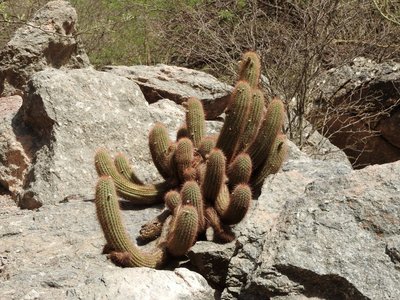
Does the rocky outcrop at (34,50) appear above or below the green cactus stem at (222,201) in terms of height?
above

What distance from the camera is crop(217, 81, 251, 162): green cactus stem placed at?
468 cm

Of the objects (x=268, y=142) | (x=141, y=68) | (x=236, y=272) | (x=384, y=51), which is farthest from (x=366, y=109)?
(x=236, y=272)

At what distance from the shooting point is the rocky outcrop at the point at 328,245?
3102 millimetres

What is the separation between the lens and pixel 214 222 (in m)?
4.15

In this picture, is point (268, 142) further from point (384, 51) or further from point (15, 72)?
point (384, 51)

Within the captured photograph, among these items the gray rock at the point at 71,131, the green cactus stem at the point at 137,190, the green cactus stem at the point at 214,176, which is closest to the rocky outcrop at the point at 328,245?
the green cactus stem at the point at 214,176

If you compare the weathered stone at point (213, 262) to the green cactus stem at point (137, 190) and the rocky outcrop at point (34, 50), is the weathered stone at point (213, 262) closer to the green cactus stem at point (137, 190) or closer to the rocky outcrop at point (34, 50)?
the green cactus stem at point (137, 190)

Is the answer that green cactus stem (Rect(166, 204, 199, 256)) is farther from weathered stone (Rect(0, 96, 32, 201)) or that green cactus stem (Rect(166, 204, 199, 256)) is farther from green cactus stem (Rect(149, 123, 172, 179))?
weathered stone (Rect(0, 96, 32, 201))

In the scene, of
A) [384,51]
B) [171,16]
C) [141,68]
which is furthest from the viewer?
[171,16]

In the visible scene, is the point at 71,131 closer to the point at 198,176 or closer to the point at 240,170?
the point at 198,176

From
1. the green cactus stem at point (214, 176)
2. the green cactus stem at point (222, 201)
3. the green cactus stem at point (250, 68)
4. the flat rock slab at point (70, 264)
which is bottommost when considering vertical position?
the flat rock slab at point (70, 264)

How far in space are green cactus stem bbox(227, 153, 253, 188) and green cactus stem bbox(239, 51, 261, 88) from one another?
721 millimetres

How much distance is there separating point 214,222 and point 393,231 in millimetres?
1167

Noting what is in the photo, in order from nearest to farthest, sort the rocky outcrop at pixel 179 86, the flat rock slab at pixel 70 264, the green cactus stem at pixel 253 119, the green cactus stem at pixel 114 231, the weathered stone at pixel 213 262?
the flat rock slab at pixel 70 264
the weathered stone at pixel 213 262
the green cactus stem at pixel 114 231
the green cactus stem at pixel 253 119
the rocky outcrop at pixel 179 86
